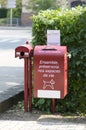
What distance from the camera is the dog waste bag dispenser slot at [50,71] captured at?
7621 millimetres

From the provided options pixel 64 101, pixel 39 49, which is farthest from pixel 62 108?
pixel 39 49

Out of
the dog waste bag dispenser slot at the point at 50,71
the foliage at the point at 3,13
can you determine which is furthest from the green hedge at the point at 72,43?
the foliage at the point at 3,13

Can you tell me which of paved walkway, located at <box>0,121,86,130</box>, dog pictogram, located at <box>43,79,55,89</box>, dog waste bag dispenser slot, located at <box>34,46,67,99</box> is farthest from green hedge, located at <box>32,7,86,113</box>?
paved walkway, located at <box>0,121,86,130</box>

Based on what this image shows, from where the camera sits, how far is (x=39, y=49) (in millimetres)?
7770

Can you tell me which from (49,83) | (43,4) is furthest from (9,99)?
(43,4)

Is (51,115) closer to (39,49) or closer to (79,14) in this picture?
(39,49)

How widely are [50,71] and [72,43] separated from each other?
0.75 m

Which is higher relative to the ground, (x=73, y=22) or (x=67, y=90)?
(x=73, y=22)

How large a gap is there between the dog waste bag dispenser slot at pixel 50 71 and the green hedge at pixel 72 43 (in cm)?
40

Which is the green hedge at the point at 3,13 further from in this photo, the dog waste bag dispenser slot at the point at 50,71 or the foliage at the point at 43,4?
the dog waste bag dispenser slot at the point at 50,71

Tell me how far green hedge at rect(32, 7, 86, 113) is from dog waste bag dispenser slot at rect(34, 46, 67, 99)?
15.7 inches

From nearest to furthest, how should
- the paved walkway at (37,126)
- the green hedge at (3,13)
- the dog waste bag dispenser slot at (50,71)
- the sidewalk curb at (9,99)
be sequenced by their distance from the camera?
the paved walkway at (37,126)
the dog waste bag dispenser slot at (50,71)
the sidewalk curb at (9,99)
the green hedge at (3,13)

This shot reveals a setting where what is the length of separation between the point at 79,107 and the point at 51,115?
517 mm

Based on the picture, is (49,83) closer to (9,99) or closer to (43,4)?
(9,99)
